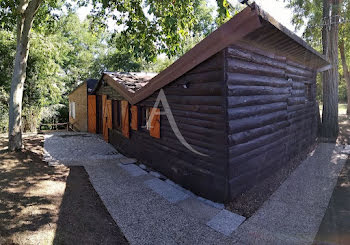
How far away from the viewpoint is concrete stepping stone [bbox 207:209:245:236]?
11.9ft

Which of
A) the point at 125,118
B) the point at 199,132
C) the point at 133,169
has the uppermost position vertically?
the point at 125,118

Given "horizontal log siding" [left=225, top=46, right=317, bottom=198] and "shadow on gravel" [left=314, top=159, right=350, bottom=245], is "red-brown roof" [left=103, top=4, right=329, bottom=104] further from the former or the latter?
"shadow on gravel" [left=314, top=159, right=350, bottom=245]

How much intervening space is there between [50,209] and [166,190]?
7.76 ft

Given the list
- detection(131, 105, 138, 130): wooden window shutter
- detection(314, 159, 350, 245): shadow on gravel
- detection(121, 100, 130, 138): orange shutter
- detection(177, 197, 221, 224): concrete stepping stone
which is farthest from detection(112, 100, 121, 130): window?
detection(314, 159, 350, 245): shadow on gravel

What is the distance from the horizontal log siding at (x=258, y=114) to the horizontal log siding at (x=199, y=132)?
0.18 m

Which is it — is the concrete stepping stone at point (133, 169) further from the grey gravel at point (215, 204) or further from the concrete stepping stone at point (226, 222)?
the concrete stepping stone at point (226, 222)

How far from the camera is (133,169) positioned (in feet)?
21.8

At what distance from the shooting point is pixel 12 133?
718 cm

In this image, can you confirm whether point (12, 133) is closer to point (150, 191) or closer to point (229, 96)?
point (150, 191)

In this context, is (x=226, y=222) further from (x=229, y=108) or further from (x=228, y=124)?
(x=229, y=108)

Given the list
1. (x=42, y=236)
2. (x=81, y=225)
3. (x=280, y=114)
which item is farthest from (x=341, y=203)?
(x=42, y=236)

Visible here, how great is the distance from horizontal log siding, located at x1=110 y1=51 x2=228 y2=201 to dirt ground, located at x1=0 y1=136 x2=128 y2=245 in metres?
1.99

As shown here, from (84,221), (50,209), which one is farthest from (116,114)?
(84,221)

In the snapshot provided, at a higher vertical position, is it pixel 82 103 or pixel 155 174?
pixel 82 103
